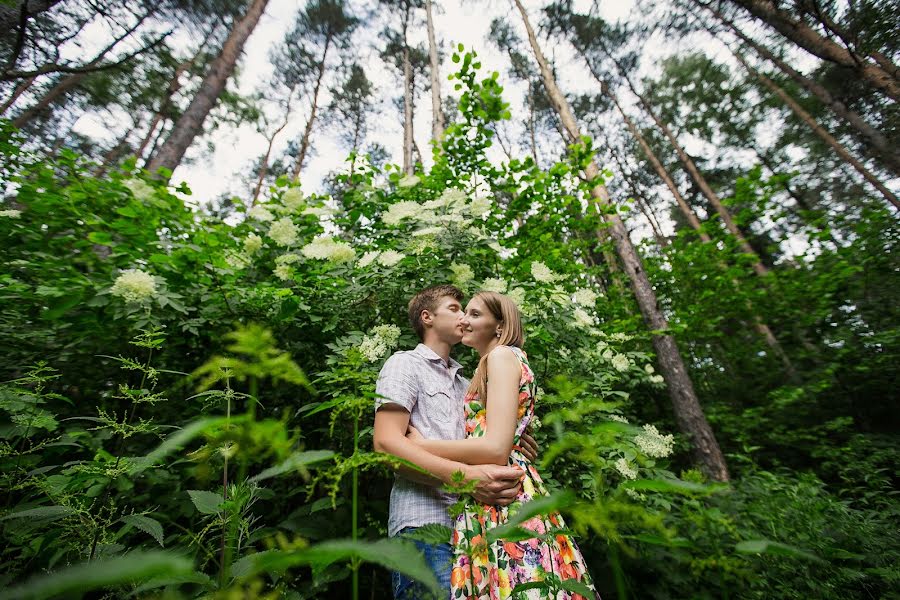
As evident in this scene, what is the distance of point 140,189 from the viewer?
2535mm

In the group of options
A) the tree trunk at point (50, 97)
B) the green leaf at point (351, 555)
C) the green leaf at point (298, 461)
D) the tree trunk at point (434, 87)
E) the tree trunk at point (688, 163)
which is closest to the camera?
the green leaf at point (351, 555)

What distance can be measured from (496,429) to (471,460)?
149 millimetres

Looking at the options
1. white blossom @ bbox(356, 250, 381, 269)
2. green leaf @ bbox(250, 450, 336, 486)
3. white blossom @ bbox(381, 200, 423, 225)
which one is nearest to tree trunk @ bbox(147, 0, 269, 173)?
white blossom @ bbox(381, 200, 423, 225)

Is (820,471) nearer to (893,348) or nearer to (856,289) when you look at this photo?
(893,348)

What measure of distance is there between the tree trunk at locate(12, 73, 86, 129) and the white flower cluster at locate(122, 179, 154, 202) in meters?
6.43

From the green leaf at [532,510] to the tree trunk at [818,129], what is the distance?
517 inches

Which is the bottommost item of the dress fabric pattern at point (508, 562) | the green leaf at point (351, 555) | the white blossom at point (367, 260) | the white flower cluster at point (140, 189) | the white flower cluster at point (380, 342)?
the dress fabric pattern at point (508, 562)

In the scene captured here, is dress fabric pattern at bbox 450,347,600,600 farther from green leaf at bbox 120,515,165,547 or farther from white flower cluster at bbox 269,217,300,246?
white flower cluster at bbox 269,217,300,246

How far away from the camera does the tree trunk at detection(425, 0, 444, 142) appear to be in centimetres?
586

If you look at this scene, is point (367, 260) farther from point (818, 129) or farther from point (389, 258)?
point (818, 129)

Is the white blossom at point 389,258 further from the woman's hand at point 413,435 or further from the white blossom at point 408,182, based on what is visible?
the white blossom at point 408,182

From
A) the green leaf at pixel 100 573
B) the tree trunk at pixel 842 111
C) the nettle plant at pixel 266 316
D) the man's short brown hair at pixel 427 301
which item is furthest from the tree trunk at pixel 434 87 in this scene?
the green leaf at pixel 100 573

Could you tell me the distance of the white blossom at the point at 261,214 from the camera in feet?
9.09

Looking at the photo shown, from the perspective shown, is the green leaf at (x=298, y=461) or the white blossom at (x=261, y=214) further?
the white blossom at (x=261, y=214)
